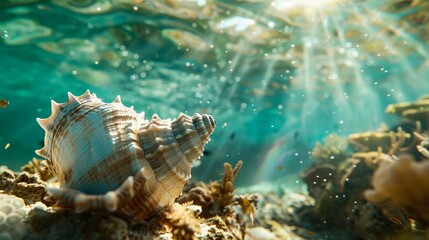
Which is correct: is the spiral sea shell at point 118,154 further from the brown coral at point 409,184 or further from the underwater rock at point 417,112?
the underwater rock at point 417,112

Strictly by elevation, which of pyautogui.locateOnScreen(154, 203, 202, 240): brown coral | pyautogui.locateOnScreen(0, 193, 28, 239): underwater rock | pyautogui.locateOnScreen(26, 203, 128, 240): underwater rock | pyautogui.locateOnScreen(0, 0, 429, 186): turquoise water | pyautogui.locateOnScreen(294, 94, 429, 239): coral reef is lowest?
pyautogui.locateOnScreen(294, 94, 429, 239): coral reef

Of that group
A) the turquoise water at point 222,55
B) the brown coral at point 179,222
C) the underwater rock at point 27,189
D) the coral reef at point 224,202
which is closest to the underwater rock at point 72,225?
the brown coral at point 179,222

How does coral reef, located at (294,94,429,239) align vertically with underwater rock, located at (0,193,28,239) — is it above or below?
below

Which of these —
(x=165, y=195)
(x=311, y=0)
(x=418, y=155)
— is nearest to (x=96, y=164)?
(x=165, y=195)

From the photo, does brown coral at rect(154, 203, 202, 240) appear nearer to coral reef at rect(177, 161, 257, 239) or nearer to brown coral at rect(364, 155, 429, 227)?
brown coral at rect(364, 155, 429, 227)

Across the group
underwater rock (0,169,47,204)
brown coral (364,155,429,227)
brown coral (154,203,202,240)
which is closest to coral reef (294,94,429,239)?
brown coral (364,155,429,227)

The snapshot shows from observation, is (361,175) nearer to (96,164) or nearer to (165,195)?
(165,195)

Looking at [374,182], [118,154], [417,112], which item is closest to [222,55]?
[417,112]
